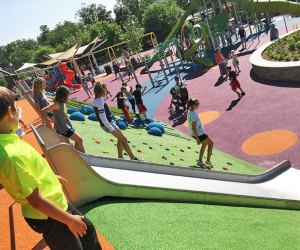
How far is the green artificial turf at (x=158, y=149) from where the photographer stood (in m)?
9.37

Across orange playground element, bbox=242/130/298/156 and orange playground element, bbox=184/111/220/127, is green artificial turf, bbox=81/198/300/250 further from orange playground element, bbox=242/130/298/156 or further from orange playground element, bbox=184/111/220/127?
orange playground element, bbox=184/111/220/127

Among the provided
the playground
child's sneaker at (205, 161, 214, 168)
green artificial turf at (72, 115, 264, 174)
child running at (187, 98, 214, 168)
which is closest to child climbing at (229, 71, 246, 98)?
the playground

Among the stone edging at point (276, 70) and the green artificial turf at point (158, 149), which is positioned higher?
the green artificial turf at point (158, 149)

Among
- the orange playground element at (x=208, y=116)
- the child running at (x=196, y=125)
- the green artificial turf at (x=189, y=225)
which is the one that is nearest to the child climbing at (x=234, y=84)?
the orange playground element at (x=208, y=116)

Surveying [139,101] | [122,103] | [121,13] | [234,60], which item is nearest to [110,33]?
[121,13]

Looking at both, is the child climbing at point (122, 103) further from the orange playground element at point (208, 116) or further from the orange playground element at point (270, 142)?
the orange playground element at point (270, 142)

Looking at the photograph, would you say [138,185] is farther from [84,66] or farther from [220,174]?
[84,66]

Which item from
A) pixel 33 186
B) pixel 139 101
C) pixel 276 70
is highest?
pixel 33 186

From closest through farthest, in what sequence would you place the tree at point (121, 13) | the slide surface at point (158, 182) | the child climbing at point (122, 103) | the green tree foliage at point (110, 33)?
1. the slide surface at point (158, 182)
2. the child climbing at point (122, 103)
3. the green tree foliage at point (110, 33)
4. the tree at point (121, 13)

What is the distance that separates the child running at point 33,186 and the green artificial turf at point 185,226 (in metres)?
1.49

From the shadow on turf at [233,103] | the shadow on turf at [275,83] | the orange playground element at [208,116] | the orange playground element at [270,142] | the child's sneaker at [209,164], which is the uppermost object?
the child's sneaker at [209,164]

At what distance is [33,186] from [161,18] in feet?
189

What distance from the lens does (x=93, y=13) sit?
305ft

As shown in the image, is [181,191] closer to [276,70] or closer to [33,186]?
[33,186]
